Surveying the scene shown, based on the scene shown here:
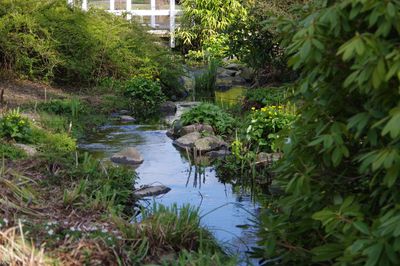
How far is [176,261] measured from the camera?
183 inches

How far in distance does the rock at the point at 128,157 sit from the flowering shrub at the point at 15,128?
1.15m

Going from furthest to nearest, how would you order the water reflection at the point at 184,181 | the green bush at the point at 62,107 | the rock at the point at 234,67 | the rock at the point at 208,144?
1. the rock at the point at 234,67
2. the green bush at the point at 62,107
3. the rock at the point at 208,144
4. the water reflection at the point at 184,181

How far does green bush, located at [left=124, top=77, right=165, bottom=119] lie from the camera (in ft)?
42.0

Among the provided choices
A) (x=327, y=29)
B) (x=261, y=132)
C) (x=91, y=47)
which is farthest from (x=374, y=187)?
(x=91, y=47)

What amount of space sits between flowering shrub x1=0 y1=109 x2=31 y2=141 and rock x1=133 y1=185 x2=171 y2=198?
1.60m

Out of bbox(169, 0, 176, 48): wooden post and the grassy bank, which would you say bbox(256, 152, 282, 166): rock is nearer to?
the grassy bank

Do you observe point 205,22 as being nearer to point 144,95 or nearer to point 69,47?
point 69,47

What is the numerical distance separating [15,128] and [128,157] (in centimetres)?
150

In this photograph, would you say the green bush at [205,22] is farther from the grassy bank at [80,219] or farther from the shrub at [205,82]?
the grassy bank at [80,219]

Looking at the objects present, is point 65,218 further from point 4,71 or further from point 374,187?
point 4,71

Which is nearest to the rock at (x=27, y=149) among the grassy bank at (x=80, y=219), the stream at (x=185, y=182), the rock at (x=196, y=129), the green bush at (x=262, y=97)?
the grassy bank at (x=80, y=219)

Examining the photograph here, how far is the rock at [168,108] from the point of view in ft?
42.4

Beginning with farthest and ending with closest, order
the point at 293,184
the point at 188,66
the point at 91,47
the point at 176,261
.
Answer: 1. the point at 188,66
2. the point at 91,47
3. the point at 176,261
4. the point at 293,184

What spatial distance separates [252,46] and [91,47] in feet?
10.2
